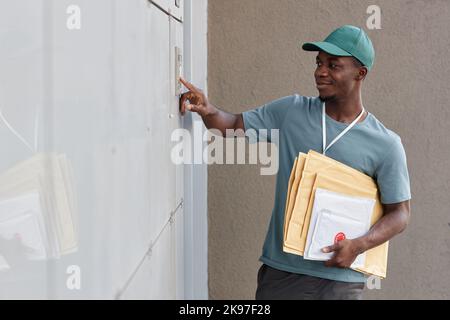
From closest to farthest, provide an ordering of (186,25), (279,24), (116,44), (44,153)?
(44,153)
(116,44)
(186,25)
(279,24)

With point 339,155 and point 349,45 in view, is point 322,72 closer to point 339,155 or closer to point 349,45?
point 349,45

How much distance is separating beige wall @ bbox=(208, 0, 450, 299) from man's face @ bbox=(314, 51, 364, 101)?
996 millimetres

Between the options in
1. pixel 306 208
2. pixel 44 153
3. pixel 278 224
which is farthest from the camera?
pixel 278 224

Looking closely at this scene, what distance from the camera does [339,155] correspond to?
2.59 metres

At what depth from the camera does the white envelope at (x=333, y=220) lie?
254 cm

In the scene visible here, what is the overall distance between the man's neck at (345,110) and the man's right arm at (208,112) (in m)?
0.41

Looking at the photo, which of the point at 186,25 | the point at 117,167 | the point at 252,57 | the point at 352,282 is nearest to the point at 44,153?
the point at 117,167

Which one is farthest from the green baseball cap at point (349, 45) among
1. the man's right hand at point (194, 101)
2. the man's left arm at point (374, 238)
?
the man's left arm at point (374, 238)

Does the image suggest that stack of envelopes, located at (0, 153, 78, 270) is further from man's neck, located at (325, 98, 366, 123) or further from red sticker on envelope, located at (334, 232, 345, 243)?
man's neck, located at (325, 98, 366, 123)

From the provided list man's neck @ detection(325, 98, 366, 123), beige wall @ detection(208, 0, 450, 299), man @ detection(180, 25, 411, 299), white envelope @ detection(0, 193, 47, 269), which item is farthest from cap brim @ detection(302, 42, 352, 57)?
white envelope @ detection(0, 193, 47, 269)
